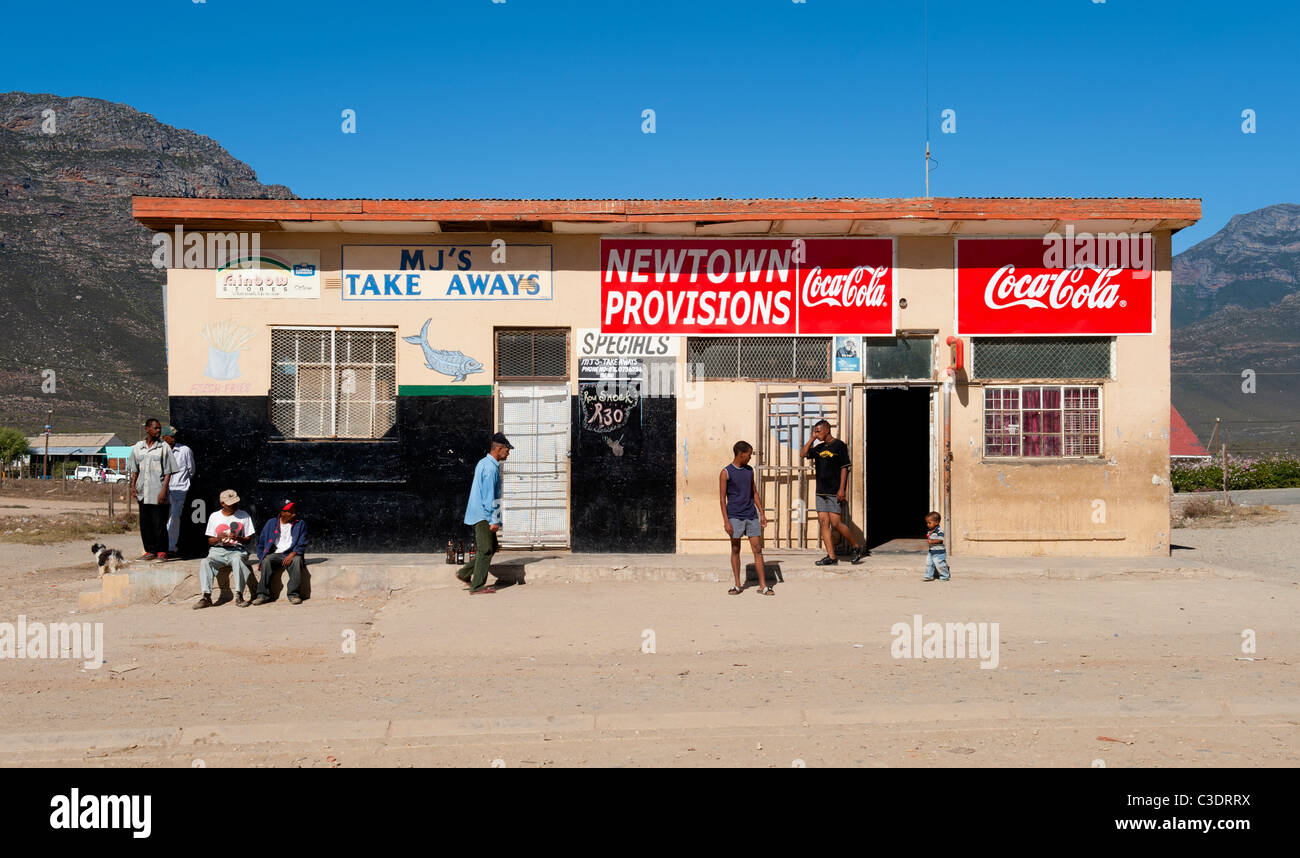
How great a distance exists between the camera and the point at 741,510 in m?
10.9

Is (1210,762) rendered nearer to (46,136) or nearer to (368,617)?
(368,617)

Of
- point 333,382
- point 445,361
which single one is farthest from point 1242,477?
point 333,382

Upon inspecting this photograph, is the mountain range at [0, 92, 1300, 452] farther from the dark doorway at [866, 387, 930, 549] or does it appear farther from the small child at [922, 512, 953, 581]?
the small child at [922, 512, 953, 581]

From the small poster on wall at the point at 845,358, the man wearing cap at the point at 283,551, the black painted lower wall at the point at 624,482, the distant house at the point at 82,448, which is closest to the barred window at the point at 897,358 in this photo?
the small poster on wall at the point at 845,358

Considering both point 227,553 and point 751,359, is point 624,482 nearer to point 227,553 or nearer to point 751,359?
point 751,359

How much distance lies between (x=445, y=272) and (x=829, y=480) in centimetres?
531

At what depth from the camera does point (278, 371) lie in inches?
509

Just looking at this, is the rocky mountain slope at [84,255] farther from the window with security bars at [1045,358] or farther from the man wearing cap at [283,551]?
the window with security bars at [1045,358]

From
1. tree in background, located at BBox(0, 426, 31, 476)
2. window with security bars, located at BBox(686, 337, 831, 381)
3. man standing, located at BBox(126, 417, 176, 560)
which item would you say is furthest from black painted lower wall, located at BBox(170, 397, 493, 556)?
tree in background, located at BBox(0, 426, 31, 476)

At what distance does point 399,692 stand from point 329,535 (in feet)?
19.3

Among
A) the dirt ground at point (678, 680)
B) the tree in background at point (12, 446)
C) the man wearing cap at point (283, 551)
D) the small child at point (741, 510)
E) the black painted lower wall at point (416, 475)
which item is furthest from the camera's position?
the tree in background at point (12, 446)

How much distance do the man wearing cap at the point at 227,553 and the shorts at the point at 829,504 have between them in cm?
634

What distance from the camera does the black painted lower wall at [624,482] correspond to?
12938 millimetres

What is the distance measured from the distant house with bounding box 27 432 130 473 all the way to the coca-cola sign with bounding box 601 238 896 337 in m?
58.3
